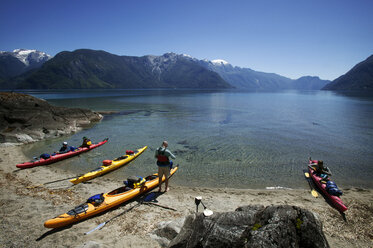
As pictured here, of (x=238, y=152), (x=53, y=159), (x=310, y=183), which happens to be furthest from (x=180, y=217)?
(x=53, y=159)

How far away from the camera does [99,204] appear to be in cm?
1009

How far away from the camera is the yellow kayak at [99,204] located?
8.80 m

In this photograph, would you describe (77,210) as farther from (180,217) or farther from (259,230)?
(259,230)

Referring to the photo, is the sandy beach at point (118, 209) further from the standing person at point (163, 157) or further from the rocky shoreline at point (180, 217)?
the standing person at point (163, 157)

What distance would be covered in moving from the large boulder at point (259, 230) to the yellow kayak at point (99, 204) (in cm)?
618

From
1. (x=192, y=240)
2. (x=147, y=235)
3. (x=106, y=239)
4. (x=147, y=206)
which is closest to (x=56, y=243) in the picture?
(x=106, y=239)

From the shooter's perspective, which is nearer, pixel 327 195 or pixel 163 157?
pixel 163 157

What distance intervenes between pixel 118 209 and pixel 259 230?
328 inches

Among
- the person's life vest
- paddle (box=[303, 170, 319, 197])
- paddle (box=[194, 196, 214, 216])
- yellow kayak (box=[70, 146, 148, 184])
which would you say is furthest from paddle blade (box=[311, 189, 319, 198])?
yellow kayak (box=[70, 146, 148, 184])

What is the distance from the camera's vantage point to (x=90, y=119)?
38875mm

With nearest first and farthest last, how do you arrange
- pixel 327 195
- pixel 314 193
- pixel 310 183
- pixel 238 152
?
pixel 327 195 < pixel 314 193 < pixel 310 183 < pixel 238 152

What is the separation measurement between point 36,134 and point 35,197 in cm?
1787

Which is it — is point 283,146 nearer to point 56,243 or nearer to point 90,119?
point 56,243

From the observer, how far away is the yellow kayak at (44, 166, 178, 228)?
8.80 m
